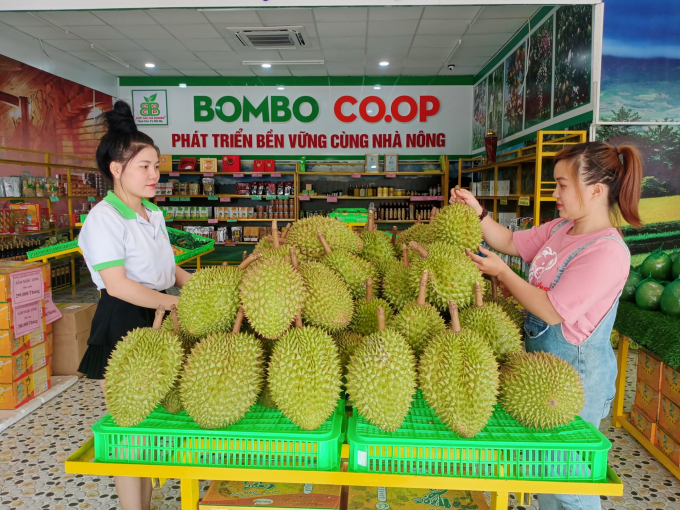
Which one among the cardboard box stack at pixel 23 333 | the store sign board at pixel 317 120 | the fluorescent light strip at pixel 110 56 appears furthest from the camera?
the store sign board at pixel 317 120

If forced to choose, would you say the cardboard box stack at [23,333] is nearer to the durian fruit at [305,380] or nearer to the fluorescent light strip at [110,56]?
the durian fruit at [305,380]

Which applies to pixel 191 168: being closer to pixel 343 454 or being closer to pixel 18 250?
pixel 18 250

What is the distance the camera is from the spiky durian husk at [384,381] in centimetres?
102

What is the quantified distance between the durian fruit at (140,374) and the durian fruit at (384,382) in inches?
17.3

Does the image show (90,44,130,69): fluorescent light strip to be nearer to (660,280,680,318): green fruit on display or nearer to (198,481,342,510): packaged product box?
(198,481,342,510): packaged product box

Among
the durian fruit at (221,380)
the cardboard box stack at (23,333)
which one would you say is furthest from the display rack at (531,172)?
the cardboard box stack at (23,333)

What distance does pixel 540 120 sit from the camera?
4.87 metres

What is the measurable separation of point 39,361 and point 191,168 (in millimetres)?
4872

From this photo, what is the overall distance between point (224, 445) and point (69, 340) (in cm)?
332

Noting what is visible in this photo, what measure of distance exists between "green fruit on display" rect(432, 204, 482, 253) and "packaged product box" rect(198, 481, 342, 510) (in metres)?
0.85

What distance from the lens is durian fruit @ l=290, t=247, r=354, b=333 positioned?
1229mm

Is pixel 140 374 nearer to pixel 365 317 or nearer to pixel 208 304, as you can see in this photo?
pixel 208 304

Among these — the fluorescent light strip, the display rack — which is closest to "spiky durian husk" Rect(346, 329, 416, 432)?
the display rack

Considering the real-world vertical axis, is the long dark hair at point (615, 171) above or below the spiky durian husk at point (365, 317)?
above
